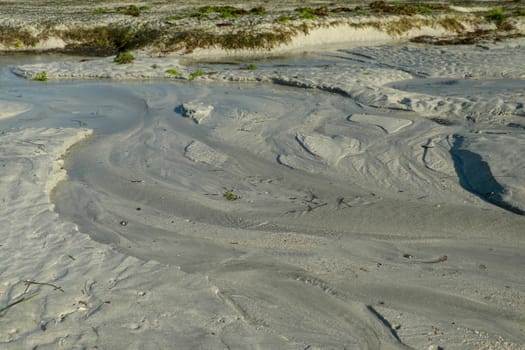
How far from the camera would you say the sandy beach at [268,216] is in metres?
4.40

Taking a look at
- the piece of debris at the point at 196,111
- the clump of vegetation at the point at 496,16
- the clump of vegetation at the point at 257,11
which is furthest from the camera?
the clump of vegetation at the point at 257,11

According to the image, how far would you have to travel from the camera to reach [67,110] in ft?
38.5

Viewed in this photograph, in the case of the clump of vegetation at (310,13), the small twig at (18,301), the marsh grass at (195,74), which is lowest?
the small twig at (18,301)

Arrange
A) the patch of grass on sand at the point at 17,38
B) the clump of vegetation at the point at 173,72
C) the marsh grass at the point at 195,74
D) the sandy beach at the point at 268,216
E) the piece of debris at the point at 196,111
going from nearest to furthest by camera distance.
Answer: the sandy beach at the point at 268,216, the piece of debris at the point at 196,111, the marsh grass at the point at 195,74, the clump of vegetation at the point at 173,72, the patch of grass on sand at the point at 17,38

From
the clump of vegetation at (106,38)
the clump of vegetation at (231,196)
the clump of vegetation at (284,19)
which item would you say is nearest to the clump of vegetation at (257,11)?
the clump of vegetation at (284,19)

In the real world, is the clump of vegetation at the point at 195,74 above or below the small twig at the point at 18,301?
above

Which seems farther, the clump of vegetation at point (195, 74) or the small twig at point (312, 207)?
the clump of vegetation at point (195, 74)

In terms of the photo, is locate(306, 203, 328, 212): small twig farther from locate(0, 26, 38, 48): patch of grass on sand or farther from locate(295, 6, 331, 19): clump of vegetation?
locate(0, 26, 38, 48): patch of grass on sand

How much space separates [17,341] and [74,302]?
0.62 m

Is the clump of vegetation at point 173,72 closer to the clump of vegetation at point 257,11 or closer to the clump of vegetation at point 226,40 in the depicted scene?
the clump of vegetation at point 226,40

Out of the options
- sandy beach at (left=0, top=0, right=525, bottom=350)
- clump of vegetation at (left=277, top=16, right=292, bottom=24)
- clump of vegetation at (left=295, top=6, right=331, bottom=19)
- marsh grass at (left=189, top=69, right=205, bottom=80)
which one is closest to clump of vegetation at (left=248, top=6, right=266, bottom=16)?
clump of vegetation at (left=295, top=6, right=331, bottom=19)

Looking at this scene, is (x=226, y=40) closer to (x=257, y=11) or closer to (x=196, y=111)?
(x=257, y=11)

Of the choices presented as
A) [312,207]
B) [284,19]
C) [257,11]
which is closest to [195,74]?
[312,207]

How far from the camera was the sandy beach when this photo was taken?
440cm
